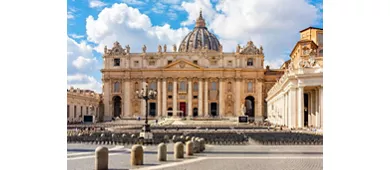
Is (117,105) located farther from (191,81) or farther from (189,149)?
(189,149)

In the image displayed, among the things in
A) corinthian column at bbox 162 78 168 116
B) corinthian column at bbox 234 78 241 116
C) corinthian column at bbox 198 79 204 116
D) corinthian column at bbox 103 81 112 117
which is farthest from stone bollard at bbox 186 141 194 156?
corinthian column at bbox 103 81 112 117

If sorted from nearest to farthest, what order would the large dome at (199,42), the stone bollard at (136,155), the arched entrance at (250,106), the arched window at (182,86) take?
the stone bollard at (136,155), the arched window at (182,86), the arched entrance at (250,106), the large dome at (199,42)

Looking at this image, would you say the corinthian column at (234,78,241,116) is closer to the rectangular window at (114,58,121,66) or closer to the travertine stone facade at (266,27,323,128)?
the rectangular window at (114,58,121,66)

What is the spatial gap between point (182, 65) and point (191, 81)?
2.84 m

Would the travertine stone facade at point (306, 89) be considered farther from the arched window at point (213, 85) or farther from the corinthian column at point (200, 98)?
the arched window at point (213, 85)

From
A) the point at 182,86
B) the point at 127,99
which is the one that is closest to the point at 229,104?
the point at 182,86

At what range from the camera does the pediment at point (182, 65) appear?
6531 centimetres

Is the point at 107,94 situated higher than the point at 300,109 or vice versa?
the point at 107,94

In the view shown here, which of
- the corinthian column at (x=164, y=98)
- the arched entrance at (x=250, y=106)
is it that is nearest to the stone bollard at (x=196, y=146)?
the corinthian column at (x=164, y=98)

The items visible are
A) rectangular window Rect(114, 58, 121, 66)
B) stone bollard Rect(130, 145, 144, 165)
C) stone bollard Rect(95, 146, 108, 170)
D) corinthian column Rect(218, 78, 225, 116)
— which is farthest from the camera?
rectangular window Rect(114, 58, 121, 66)

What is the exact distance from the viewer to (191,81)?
6631cm

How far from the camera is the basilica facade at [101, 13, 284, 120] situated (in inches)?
2586
